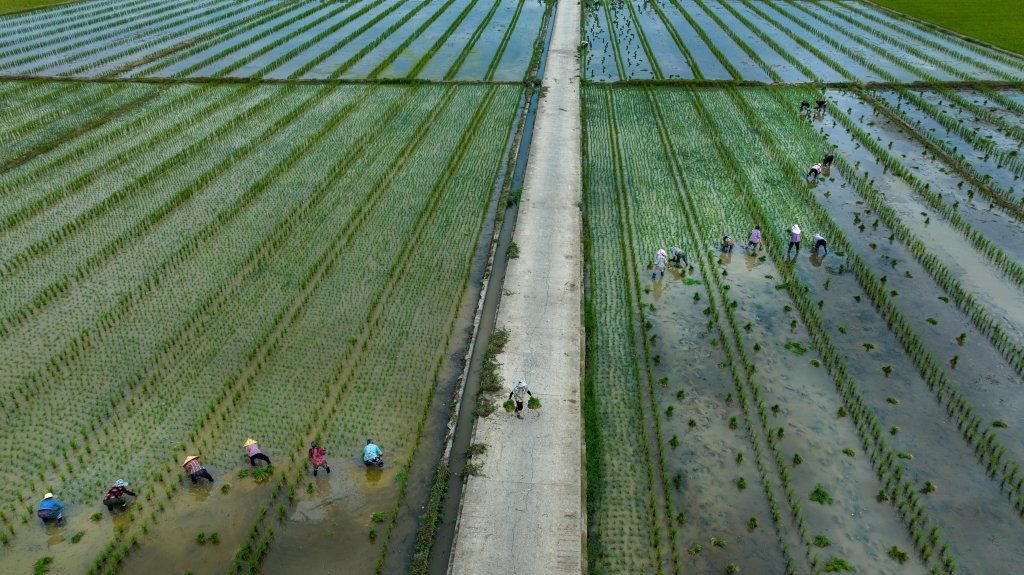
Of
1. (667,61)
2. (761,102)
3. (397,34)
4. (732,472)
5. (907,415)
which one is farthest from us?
(397,34)

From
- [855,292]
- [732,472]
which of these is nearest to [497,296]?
[732,472]

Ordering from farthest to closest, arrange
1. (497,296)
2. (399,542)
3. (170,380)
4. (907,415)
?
1. (497,296)
2. (170,380)
3. (907,415)
4. (399,542)

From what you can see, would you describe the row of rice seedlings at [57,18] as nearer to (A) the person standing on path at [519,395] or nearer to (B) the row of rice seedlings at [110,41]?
(B) the row of rice seedlings at [110,41]

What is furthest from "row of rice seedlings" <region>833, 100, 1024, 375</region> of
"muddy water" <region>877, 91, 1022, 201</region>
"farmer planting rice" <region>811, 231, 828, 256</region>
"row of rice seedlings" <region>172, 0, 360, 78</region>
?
"row of rice seedlings" <region>172, 0, 360, 78</region>

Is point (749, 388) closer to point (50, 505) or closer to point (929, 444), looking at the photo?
point (929, 444)

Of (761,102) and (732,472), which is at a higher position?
(761,102)

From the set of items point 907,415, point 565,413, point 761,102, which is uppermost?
point 761,102

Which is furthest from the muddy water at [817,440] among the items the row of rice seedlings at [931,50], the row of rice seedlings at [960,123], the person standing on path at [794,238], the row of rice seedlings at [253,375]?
the row of rice seedlings at [931,50]

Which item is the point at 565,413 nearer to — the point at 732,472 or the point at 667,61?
the point at 732,472

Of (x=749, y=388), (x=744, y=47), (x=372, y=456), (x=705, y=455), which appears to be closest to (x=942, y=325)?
(x=749, y=388)
